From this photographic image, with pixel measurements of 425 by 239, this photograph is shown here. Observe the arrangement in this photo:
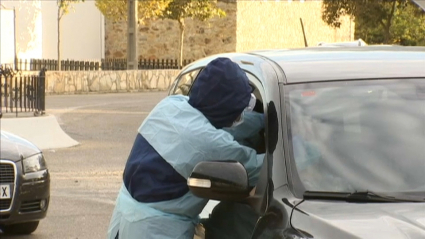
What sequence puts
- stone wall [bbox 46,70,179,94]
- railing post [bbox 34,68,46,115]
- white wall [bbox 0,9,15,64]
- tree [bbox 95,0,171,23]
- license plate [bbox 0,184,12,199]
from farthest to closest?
1. tree [bbox 95,0,171,23]
2. white wall [bbox 0,9,15,64]
3. stone wall [bbox 46,70,179,94]
4. railing post [bbox 34,68,46,115]
5. license plate [bbox 0,184,12,199]

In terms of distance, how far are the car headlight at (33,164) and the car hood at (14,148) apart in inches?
1.7

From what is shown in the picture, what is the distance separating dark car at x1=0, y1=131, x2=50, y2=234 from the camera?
889 centimetres

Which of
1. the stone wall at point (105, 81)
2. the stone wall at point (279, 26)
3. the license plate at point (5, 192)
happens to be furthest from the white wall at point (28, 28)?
the license plate at point (5, 192)

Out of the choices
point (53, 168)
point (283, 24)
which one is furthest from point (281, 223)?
point (283, 24)

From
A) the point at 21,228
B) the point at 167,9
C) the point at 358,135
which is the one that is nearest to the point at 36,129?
the point at 21,228

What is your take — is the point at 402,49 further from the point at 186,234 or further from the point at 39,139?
the point at 39,139

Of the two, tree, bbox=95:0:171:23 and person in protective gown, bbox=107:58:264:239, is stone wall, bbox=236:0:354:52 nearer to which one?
tree, bbox=95:0:171:23

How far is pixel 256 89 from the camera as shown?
457 centimetres

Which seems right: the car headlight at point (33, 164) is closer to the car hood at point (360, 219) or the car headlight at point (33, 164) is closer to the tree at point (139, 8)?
the car hood at point (360, 219)

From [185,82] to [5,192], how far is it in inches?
155

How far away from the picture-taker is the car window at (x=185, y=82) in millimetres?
5328

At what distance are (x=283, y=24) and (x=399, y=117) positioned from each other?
4380 centimetres

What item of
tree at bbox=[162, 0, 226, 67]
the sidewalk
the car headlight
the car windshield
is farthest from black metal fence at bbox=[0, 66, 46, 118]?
tree at bbox=[162, 0, 226, 67]

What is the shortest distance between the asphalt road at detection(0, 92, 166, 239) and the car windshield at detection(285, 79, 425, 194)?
5.44m
